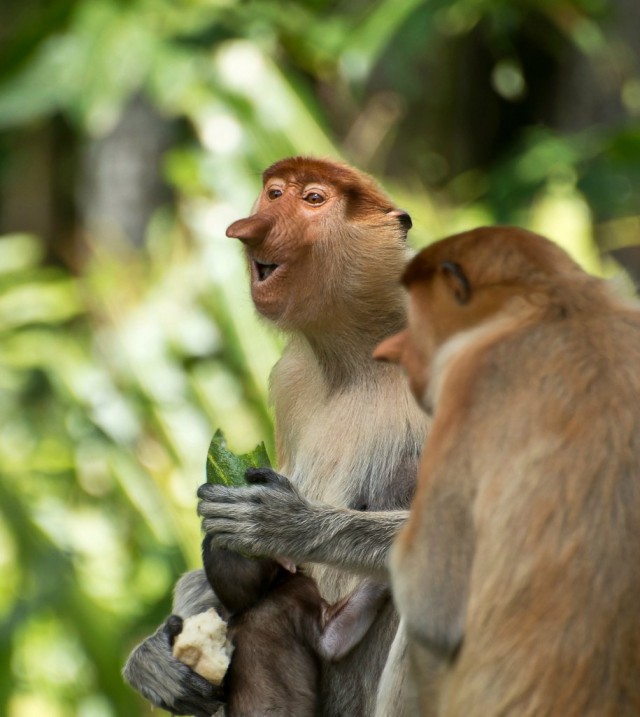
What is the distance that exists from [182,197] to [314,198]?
13.1 feet

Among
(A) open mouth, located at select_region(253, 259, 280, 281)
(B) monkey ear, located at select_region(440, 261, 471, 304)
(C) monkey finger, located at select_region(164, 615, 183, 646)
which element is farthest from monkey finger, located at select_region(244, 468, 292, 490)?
(B) monkey ear, located at select_region(440, 261, 471, 304)

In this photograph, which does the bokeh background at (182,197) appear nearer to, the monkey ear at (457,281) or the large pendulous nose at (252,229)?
the large pendulous nose at (252,229)

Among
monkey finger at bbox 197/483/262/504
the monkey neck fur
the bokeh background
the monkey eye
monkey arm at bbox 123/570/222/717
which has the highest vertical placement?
the bokeh background

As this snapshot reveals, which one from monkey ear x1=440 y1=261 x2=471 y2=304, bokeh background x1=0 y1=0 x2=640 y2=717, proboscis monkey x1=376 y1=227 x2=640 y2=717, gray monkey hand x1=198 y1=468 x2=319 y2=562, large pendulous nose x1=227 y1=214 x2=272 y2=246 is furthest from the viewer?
bokeh background x1=0 y1=0 x2=640 y2=717

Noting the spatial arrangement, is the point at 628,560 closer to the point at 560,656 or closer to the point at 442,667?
the point at 560,656

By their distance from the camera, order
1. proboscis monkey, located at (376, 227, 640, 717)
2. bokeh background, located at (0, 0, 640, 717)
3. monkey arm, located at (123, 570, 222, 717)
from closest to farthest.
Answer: proboscis monkey, located at (376, 227, 640, 717), monkey arm, located at (123, 570, 222, 717), bokeh background, located at (0, 0, 640, 717)

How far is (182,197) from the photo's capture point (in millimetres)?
7285

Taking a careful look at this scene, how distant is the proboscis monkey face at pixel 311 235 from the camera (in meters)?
3.26

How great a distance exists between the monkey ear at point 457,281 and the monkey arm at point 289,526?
0.84 m

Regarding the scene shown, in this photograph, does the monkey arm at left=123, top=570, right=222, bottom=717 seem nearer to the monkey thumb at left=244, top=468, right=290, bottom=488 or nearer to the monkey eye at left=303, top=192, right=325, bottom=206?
the monkey thumb at left=244, top=468, right=290, bottom=488

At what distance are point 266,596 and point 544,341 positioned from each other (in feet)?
3.74

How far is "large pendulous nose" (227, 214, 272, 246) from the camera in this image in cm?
323

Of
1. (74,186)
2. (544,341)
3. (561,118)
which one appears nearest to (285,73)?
(561,118)

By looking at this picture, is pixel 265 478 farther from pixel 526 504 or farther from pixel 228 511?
pixel 526 504
